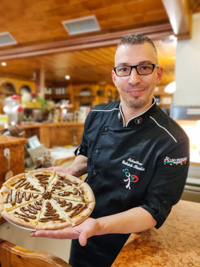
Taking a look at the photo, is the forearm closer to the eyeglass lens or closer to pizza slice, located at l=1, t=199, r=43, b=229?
pizza slice, located at l=1, t=199, r=43, b=229

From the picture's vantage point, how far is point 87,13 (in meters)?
3.96

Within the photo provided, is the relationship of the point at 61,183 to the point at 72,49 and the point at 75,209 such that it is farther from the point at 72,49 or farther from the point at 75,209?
the point at 72,49

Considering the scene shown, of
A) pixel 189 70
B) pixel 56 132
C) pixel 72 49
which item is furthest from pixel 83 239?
pixel 72 49

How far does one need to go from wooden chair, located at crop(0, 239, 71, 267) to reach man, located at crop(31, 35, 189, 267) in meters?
0.13

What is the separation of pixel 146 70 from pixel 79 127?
3.74 meters

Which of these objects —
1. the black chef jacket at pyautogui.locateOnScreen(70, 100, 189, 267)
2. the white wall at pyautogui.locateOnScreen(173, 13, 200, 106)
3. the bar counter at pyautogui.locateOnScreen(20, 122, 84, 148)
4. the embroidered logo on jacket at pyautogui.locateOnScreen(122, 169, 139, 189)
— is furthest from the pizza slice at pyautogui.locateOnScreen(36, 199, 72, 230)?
the white wall at pyautogui.locateOnScreen(173, 13, 200, 106)

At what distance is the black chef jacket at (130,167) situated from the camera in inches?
44.8

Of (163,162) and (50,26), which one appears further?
(50,26)

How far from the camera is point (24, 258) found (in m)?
1.07

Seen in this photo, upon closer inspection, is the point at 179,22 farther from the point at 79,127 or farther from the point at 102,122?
the point at 79,127

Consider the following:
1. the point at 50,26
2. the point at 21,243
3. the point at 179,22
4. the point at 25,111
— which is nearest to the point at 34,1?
the point at 50,26

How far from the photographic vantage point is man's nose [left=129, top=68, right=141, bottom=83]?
1179 millimetres

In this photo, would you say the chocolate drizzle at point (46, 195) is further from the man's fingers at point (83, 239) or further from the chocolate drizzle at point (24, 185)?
the man's fingers at point (83, 239)

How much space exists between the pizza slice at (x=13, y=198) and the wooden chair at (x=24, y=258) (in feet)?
0.65
